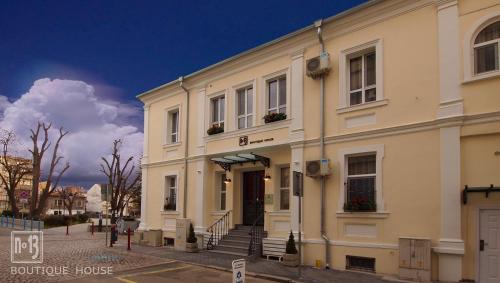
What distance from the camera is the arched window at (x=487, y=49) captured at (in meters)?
10.2

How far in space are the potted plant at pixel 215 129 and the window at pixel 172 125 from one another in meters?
3.23

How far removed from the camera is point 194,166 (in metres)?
18.6

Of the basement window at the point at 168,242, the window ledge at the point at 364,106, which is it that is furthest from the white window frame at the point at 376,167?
the basement window at the point at 168,242

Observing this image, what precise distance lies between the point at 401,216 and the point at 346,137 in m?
2.85

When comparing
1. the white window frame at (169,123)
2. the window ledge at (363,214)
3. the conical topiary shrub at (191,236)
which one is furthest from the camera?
the white window frame at (169,123)

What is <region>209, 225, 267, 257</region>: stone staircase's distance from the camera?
601 inches

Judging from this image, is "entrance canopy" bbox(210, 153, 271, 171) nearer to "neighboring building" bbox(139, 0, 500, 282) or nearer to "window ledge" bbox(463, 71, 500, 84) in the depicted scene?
"neighboring building" bbox(139, 0, 500, 282)

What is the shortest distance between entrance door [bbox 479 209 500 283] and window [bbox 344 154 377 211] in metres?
2.81

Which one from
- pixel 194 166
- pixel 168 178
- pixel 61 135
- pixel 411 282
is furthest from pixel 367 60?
pixel 61 135

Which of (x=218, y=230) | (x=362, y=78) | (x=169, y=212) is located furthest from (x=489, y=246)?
(x=169, y=212)

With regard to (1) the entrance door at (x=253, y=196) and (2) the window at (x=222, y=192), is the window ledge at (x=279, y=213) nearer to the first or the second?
(1) the entrance door at (x=253, y=196)

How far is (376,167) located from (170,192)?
37.5 feet

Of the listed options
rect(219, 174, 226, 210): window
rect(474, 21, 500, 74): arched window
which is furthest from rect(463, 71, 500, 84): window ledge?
rect(219, 174, 226, 210): window

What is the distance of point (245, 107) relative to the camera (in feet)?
55.2
